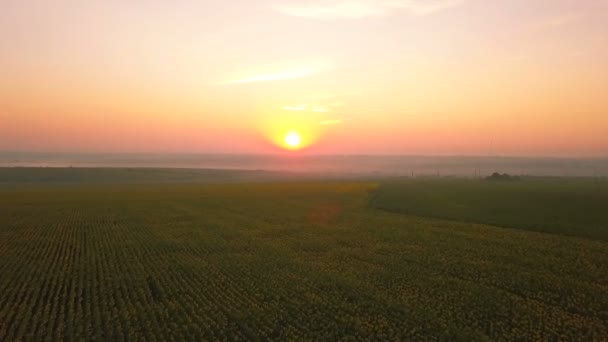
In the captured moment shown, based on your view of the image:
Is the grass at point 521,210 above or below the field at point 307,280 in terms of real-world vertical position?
above

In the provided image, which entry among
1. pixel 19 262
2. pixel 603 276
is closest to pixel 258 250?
pixel 19 262

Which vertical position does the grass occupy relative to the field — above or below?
above

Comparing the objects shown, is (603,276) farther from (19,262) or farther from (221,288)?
(19,262)

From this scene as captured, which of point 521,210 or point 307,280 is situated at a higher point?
point 521,210

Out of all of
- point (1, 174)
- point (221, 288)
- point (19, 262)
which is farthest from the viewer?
point (1, 174)

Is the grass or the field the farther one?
the grass

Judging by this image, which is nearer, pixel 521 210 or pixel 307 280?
pixel 307 280

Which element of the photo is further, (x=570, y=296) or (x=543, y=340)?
Answer: (x=570, y=296)

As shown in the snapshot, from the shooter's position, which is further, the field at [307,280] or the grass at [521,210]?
the grass at [521,210]
